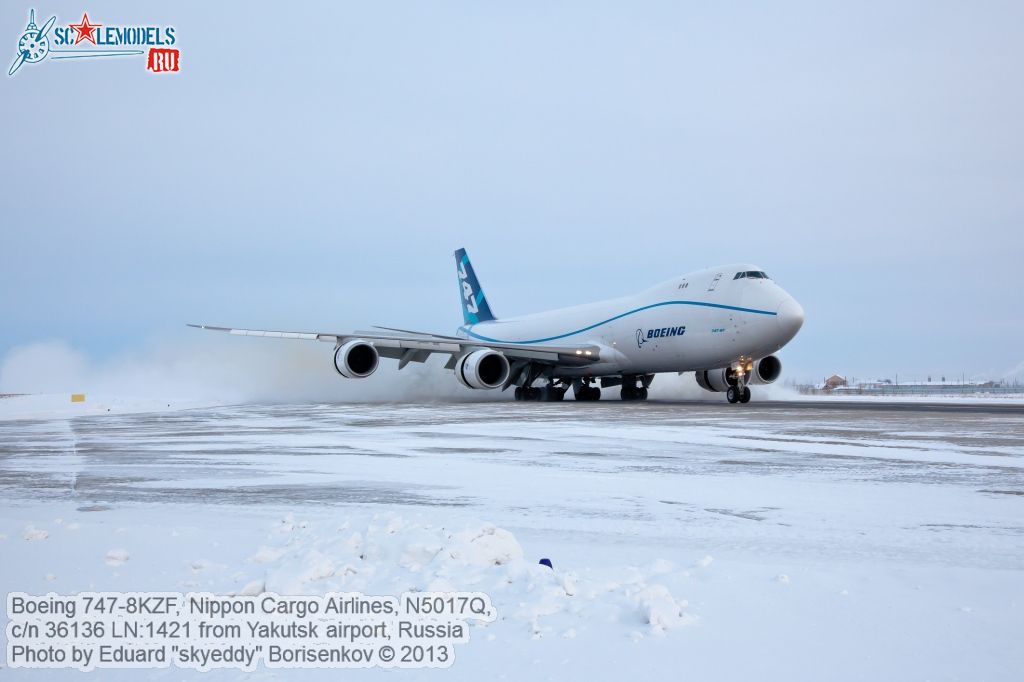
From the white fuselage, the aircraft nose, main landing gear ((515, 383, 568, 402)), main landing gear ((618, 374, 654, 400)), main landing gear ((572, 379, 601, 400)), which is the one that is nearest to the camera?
the aircraft nose

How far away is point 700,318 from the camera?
26562mm

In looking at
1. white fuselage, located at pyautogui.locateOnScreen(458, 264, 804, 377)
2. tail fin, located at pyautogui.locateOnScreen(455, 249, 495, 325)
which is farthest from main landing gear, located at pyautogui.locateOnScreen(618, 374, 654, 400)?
tail fin, located at pyautogui.locateOnScreen(455, 249, 495, 325)

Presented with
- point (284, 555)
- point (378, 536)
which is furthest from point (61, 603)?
point (378, 536)

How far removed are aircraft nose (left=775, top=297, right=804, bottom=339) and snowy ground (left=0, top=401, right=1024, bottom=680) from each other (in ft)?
46.2

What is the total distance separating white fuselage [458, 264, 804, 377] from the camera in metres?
24.9

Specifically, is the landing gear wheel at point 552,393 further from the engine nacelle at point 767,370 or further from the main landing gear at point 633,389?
the engine nacelle at point 767,370

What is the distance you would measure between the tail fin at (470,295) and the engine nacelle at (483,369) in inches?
592

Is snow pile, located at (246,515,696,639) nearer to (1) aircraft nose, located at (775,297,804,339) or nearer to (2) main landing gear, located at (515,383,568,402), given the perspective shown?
(1) aircraft nose, located at (775,297,804,339)

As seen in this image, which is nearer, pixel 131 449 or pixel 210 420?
pixel 131 449

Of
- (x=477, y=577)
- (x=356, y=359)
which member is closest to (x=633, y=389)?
(x=356, y=359)

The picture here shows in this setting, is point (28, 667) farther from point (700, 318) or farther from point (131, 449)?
point (700, 318)

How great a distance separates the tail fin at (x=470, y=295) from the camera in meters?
44.8

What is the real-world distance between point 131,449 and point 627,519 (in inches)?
353

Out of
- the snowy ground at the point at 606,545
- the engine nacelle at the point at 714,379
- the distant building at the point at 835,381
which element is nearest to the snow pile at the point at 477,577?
the snowy ground at the point at 606,545
